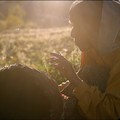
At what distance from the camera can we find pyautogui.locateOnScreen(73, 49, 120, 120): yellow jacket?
527 centimetres

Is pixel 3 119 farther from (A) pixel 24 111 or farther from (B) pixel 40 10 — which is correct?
(B) pixel 40 10

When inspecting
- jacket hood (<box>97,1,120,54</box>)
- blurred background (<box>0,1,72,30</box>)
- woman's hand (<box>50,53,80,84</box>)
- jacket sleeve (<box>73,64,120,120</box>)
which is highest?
blurred background (<box>0,1,72,30</box>)

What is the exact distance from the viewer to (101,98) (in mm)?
5301

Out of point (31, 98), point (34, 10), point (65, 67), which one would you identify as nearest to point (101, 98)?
point (65, 67)

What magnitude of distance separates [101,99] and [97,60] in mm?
608

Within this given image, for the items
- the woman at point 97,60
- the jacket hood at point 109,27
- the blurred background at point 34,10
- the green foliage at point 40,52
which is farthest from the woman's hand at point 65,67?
the blurred background at point 34,10

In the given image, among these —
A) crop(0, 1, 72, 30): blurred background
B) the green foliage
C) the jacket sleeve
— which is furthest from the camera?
crop(0, 1, 72, 30): blurred background

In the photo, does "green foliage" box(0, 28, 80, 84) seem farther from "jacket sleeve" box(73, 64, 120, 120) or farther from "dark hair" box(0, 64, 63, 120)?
"jacket sleeve" box(73, 64, 120, 120)

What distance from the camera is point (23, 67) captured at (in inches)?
221

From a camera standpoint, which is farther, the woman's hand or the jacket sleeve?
the woman's hand

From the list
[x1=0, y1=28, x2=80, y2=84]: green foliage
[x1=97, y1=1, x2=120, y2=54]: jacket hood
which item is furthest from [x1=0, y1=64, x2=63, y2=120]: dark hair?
[x1=0, y1=28, x2=80, y2=84]: green foliage

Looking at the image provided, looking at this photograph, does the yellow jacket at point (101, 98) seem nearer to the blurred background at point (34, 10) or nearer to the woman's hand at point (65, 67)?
the woman's hand at point (65, 67)

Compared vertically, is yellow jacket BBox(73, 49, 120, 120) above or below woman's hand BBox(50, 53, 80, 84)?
below

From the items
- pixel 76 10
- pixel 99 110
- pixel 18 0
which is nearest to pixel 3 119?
pixel 99 110
